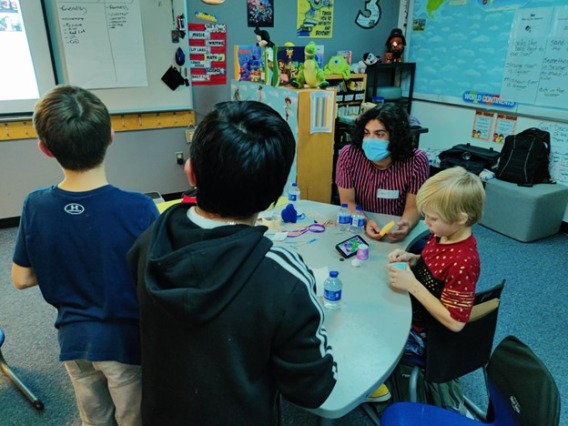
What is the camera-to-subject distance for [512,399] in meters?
1.00

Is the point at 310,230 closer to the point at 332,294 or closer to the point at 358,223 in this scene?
the point at 358,223

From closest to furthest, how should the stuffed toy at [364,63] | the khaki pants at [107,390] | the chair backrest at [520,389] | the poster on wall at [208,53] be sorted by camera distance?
the chair backrest at [520,389]
the khaki pants at [107,390]
the poster on wall at [208,53]
the stuffed toy at [364,63]

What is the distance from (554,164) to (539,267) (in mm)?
1039

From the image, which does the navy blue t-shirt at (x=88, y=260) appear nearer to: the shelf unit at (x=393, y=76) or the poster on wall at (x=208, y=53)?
the poster on wall at (x=208, y=53)

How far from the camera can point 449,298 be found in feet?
3.99

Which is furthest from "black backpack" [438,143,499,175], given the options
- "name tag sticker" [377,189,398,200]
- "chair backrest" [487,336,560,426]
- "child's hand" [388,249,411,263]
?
"chair backrest" [487,336,560,426]

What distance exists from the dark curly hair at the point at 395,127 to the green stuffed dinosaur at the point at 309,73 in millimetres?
1053

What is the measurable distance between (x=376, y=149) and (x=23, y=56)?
9.15 ft

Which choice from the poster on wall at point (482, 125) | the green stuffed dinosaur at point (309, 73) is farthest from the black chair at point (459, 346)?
the poster on wall at point (482, 125)

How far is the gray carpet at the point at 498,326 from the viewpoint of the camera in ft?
5.64

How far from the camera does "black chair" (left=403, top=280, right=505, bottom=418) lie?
1.29 m

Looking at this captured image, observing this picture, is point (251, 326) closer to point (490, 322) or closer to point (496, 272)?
point (490, 322)

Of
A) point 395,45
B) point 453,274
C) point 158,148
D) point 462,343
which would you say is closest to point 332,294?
point 453,274

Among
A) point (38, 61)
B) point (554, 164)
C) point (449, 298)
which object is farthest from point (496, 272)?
point (38, 61)
